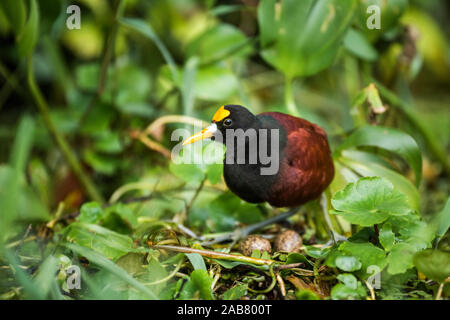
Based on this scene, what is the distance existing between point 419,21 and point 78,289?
224 cm

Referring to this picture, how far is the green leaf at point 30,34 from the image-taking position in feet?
3.95

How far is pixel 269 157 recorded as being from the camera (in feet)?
3.35

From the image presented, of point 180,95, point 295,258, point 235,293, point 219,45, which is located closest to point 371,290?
point 295,258

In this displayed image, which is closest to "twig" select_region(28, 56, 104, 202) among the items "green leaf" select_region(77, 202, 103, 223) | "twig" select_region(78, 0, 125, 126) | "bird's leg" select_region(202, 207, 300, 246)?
"twig" select_region(78, 0, 125, 126)

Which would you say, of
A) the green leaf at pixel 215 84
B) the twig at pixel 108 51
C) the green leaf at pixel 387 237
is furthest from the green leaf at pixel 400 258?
the twig at pixel 108 51

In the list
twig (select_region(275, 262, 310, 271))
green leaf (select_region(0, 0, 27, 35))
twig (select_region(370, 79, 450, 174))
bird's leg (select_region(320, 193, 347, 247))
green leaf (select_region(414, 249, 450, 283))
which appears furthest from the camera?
twig (select_region(370, 79, 450, 174))

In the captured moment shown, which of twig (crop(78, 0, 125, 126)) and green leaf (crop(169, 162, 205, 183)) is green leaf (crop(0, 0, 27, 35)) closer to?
twig (crop(78, 0, 125, 126))

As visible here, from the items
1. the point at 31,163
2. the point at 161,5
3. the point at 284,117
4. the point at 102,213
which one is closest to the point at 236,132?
the point at 284,117

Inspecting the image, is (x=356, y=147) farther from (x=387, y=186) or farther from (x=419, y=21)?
(x=419, y=21)

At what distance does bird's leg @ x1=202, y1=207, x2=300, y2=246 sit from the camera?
3.69 ft

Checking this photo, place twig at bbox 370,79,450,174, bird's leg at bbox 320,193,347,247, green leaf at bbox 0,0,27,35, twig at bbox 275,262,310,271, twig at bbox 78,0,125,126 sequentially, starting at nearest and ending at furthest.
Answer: twig at bbox 275,262,310,271
bird's leg at bbox 320,193,347,247
green leaf at bbox 0,0,27,35
twig at bbox 78,0,125,126
twig at bbox 370,79,450,174

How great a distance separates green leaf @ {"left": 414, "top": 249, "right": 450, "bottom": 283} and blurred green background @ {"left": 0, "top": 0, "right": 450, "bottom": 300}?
331mm

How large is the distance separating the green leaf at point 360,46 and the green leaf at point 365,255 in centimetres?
89

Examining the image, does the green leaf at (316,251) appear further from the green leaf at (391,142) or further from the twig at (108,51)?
the twig at (108,51)
